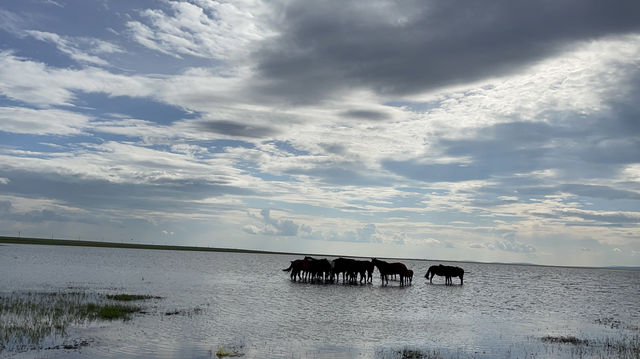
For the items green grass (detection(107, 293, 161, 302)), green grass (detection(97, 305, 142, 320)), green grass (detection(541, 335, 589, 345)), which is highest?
green grass (detection(541, 335, 589, 345))

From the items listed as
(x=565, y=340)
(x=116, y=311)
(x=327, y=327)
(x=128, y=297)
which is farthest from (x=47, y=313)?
(x=565, y=340)

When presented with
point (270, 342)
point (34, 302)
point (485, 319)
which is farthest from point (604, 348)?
point (34, 302)

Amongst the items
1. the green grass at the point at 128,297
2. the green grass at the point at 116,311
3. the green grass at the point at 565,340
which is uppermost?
the green grass at the point at 565,340

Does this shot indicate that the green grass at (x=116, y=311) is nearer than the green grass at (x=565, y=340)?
No

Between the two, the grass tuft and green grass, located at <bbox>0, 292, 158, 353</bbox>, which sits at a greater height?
green grass, located at <bbox>0, 292, 158, 353</bbox>

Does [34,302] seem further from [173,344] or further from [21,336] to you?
[173,344]

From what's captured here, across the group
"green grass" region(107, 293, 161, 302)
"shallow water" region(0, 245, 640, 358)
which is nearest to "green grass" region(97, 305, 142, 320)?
"shallow water" region(0, 245, 640, 358)

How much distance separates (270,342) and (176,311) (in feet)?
32.6

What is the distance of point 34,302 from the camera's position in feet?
91.6

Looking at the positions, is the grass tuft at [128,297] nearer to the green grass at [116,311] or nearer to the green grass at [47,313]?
the green grass at [47,313]

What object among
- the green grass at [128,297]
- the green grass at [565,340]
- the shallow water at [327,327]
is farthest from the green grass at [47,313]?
the green grass at [565,340]

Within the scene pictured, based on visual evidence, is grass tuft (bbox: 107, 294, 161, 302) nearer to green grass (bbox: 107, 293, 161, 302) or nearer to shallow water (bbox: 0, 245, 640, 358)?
green grass (bbox: 107, 293, 161, 302)

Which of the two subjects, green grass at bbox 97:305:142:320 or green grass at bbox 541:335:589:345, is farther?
green grass at bbox 97:305:142:320

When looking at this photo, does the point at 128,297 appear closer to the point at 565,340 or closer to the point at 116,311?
the point at 116,311
